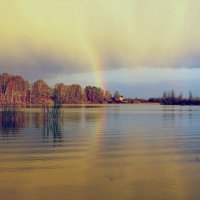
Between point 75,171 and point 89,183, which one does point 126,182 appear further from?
point 75,171

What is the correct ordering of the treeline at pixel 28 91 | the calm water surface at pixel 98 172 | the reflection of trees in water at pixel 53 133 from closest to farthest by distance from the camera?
the calm water surface at pixel 98 172 → the reflection of trees in water at pixel 53 133 → the treeline at pixel 28 91

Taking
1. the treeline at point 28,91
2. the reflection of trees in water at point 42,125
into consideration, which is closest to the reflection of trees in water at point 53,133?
the reflection of trees in water at point 42,125

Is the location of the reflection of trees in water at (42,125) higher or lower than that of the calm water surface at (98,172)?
higher

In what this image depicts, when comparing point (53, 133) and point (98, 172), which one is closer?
point (98, 172)

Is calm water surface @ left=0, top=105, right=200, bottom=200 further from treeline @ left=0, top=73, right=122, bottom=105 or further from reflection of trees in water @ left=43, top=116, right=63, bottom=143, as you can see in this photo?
treeline @ left=0, top=73, right=122, bottom=105

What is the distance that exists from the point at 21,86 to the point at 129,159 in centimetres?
12471

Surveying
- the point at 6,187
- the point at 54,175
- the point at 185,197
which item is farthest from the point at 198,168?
the point at 6,187

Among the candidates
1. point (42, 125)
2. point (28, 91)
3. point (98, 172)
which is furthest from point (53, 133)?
point (28, 91)

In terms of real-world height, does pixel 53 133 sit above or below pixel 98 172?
above

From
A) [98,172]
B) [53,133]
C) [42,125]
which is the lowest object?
[98,172]

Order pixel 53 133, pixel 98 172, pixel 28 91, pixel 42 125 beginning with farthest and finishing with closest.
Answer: pixel 28 91 < pixel 42 125 < pixel 53 133 < pixel 98 172

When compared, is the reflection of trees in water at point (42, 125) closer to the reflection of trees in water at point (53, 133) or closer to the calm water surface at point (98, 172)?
the reflection of trees in water at point (53, 133)

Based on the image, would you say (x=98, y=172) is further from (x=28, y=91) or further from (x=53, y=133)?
(x=28, y=91)

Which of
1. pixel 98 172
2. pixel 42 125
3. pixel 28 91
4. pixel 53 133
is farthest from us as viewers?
pixel 28 91
